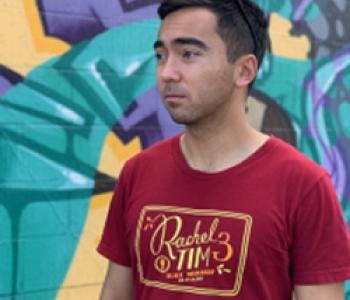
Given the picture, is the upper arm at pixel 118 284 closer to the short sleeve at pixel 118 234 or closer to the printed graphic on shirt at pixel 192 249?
the short sleeve at pixel 118 234

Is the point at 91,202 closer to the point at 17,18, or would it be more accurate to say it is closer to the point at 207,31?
the point at 17,18

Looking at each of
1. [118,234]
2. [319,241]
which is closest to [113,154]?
[118,234]

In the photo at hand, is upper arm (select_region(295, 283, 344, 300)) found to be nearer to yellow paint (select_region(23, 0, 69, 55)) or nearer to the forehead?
the forehead

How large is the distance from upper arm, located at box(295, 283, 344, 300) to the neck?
382 millimetres

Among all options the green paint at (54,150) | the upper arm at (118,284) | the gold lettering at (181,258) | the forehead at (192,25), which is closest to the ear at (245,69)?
the forehead at (192,25)

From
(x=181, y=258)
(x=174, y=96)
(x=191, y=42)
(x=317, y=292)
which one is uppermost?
(x=191, y=42)

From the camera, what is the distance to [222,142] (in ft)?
6.45

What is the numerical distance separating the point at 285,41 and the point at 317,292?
3157 mm

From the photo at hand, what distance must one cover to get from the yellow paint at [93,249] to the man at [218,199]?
1469 mm

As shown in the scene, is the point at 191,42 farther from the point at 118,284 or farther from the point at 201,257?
the point at 118,284

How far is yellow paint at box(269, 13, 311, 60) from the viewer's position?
464 centimetres

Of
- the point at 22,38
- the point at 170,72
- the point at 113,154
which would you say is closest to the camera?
the point at 170,72

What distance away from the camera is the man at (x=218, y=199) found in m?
1.77

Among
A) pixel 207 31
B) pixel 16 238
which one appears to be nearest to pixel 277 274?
pixel 207 31
